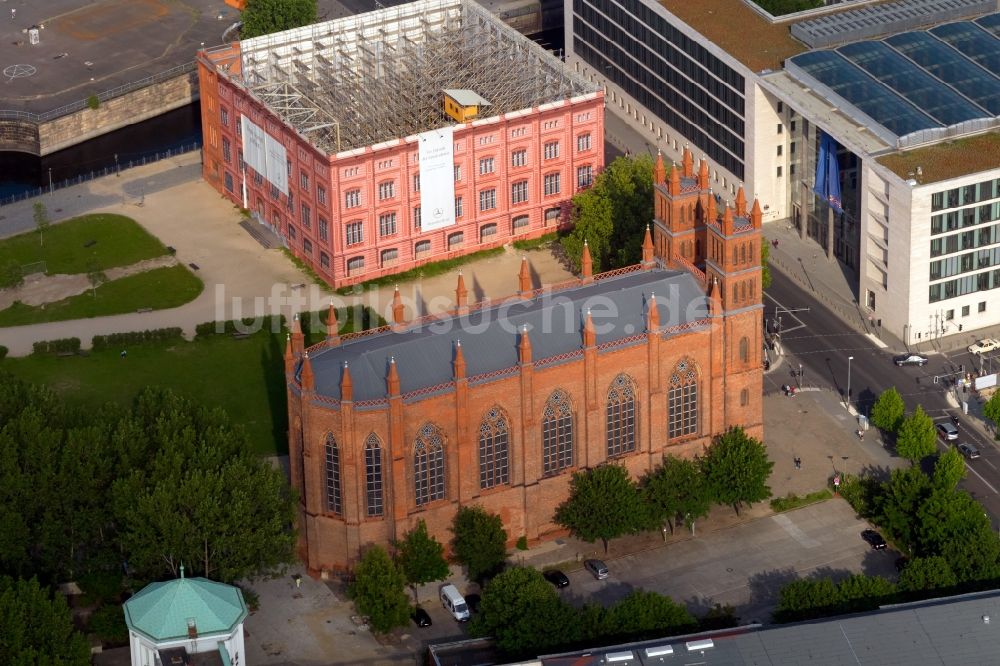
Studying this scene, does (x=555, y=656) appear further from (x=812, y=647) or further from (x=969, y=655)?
(x=969, y=655)

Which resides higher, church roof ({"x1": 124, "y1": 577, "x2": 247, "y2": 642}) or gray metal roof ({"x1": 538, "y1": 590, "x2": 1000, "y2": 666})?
church roof ({"x1": 124, "y1": 577, "x2": 247, "y2": 642})

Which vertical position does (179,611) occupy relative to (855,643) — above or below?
above

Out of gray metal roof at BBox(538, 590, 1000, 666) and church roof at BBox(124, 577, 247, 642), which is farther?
gray metal roof at BBox(538, 590, 1000, 666)

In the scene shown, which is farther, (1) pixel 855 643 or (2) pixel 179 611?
(1) pixel 855 643

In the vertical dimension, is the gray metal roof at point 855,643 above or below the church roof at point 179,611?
below
